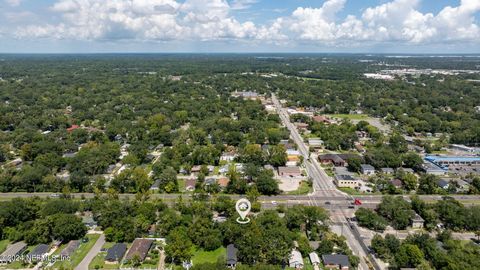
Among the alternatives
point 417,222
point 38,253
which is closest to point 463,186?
point 417,222

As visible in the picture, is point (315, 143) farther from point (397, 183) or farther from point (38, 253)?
point (38, 253)

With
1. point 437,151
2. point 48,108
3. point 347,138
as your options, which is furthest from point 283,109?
point 48,108

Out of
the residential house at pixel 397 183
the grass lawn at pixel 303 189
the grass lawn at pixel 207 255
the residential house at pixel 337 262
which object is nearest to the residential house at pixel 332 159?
the residential house at pixel 397 183

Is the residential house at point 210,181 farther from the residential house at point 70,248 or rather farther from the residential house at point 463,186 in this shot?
the residential house at point 463,186

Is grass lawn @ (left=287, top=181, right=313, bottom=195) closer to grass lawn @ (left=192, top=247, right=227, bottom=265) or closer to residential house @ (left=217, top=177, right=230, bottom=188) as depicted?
residential house @ (left=217, top=177, right=230, bottom=188)

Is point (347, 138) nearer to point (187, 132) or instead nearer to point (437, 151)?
point (437, 151)

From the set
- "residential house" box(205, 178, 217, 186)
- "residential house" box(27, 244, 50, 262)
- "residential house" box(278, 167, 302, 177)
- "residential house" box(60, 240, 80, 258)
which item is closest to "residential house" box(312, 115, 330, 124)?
"residential house" box(278, 167, 302, 177)
